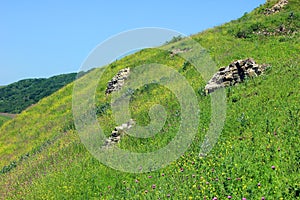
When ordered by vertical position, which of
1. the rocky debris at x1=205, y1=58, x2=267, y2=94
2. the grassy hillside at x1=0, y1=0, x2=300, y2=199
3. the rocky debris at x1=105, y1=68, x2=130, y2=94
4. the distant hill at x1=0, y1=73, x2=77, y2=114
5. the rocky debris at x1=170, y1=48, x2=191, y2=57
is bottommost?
the grassy hillside at x1=0, y1=0, x2=300, y2=199

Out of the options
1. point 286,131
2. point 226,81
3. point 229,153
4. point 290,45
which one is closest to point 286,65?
point 226,81

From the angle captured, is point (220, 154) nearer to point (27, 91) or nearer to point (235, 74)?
point (235, 74)

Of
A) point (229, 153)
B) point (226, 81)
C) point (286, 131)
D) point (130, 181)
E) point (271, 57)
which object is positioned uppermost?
point (271, 57)

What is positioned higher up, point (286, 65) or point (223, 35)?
point (223, 35)

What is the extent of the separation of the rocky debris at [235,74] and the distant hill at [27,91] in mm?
95010

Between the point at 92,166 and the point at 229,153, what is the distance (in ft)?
17.7

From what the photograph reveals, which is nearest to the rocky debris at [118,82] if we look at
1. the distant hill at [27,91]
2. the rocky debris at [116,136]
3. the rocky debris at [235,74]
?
the rocky debris at [235,74]

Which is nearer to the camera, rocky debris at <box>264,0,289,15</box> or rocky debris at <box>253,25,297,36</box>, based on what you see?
rocky debris at <box>253,25,297,36</box>

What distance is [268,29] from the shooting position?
26.6 metres

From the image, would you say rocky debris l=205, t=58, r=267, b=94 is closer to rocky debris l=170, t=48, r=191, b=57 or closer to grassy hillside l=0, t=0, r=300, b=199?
grassy hillside l=0, t=0, r=300, b=199

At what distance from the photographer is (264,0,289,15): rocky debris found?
102ft

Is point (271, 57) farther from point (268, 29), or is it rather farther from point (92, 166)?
point (92, 166)

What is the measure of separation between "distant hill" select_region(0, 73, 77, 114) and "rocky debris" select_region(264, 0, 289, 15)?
281 feet

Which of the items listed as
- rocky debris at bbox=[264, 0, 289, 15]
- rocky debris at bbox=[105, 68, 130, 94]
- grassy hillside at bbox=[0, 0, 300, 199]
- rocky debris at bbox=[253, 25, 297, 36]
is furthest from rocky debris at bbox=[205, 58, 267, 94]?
rocky debris at bbox=[264, 0, 289, 15]
